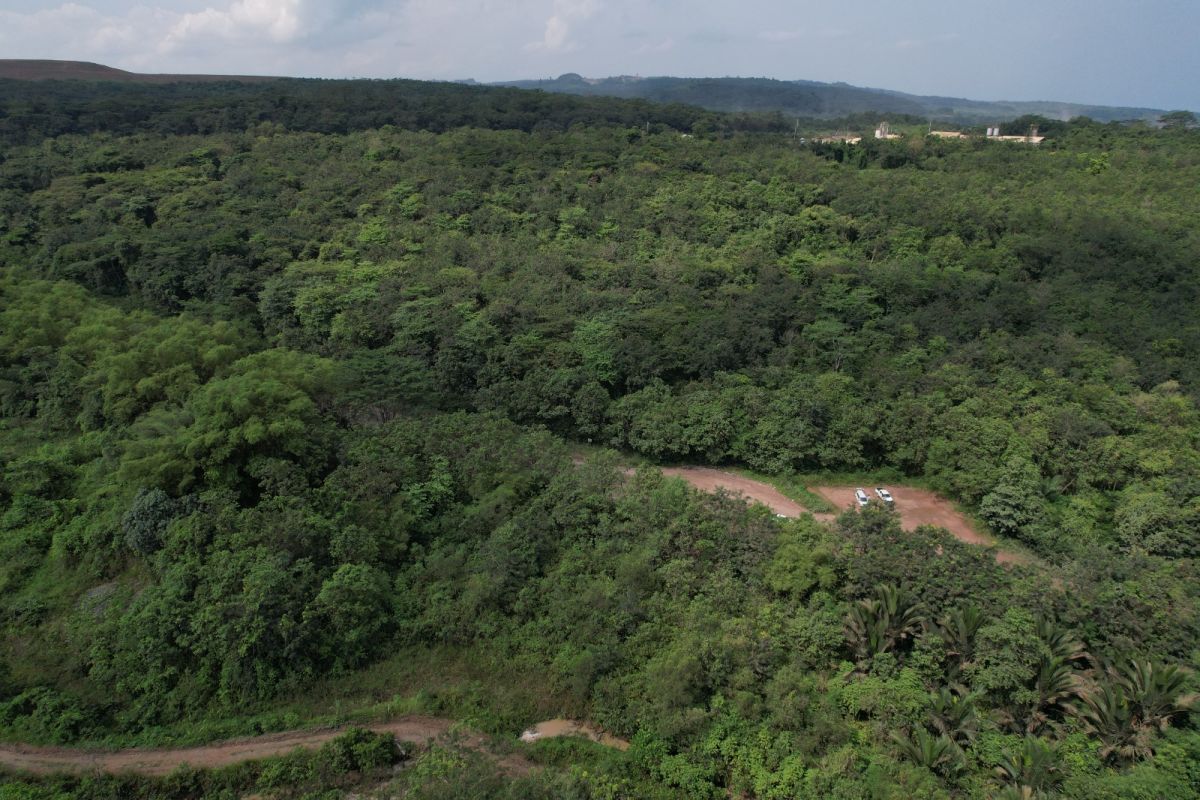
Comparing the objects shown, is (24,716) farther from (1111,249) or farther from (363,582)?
(1111,249)

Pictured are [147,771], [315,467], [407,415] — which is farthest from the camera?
[407,415]

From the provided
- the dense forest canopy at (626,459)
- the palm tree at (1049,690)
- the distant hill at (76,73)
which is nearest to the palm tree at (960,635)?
the dense forest canopy at (626,459)

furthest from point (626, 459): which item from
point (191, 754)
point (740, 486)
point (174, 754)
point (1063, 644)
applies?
point (174, 754)

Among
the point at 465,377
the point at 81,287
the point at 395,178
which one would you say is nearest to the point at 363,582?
the point at 465,377

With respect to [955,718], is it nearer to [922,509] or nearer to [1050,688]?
[1050,688]

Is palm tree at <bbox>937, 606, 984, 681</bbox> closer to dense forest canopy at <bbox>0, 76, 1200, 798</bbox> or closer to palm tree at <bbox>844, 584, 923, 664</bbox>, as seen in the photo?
dense forest canopy at <bbox>0, 76, 1200, 798</bbox>

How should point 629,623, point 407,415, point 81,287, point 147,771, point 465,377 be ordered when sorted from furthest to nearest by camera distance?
1. point 81,287
2. point 465,377
3. point 407,415
4. point 629,623
5. point 147,771
